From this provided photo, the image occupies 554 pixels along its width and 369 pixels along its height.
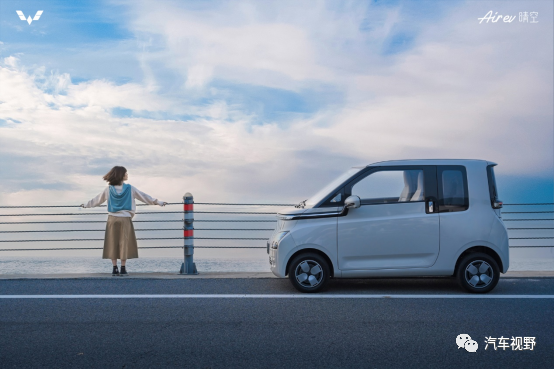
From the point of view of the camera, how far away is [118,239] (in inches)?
384

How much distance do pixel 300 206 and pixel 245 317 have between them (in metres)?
2.31

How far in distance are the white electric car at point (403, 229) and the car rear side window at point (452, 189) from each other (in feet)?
0.05

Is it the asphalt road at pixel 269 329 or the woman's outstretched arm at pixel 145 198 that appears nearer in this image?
the asphalt road at pixel 269 329

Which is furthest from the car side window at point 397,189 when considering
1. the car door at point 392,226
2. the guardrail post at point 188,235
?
the guardrail post at point 188,235

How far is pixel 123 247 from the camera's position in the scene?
384 inches

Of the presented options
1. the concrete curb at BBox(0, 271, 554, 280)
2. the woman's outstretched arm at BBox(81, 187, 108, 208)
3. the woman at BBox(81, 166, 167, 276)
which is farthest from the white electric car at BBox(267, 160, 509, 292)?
the woman's outstretched arm at BBox(81, 187, 108, 208)

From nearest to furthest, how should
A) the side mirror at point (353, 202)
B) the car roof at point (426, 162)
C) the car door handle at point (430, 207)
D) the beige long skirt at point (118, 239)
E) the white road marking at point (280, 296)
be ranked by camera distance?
the side mirror at point (353, 202)
the white road marking at point (280, 296)
the car door handle at point (430, 207)
the car roof at point (426, 162)
the beige long skirt at point (118, 239)

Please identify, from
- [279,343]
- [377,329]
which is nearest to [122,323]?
[279,343]

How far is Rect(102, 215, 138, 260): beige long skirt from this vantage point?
9.71 m

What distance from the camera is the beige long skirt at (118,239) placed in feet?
31.9

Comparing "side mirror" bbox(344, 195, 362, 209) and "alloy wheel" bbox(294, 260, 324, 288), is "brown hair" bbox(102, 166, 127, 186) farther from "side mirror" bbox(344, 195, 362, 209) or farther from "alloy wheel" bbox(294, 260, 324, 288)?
"side mirror" bbox(344, 195, 362, 209)

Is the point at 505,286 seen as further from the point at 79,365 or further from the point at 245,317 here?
the point at 79,365

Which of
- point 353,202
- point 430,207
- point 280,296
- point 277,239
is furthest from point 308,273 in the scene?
point 430,207

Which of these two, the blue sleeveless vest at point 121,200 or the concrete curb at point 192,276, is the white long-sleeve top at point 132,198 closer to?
the blue sleeveless vest at point 121,200
